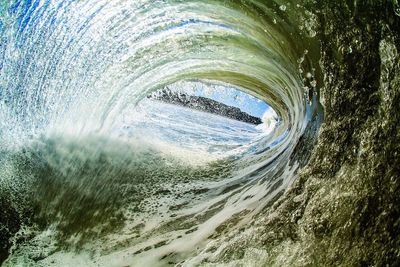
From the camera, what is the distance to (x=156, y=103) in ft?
23.7

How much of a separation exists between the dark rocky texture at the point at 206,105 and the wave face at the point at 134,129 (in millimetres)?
2453

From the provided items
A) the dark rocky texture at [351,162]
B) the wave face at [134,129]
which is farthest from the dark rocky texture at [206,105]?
the dark rocky texture at [351,162]

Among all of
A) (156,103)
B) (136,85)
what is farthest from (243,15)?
(156,103)

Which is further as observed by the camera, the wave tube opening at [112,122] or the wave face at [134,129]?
the wave tube opening at [112,122]

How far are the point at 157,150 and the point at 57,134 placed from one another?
162 cm

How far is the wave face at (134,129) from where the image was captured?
10.8ft

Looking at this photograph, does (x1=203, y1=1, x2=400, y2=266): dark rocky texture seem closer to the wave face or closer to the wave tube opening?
the wave face

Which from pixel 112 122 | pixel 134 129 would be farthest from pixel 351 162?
pixel 134 129

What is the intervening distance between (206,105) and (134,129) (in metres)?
4.02

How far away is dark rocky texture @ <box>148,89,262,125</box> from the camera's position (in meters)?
7.68

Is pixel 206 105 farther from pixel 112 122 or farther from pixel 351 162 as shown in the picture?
pixel 351 162

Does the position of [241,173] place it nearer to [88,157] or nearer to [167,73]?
[167,73]

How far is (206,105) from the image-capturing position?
357 inches

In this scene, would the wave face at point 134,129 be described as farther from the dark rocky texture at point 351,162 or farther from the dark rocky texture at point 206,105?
the dark rocky texture at point 206,105
